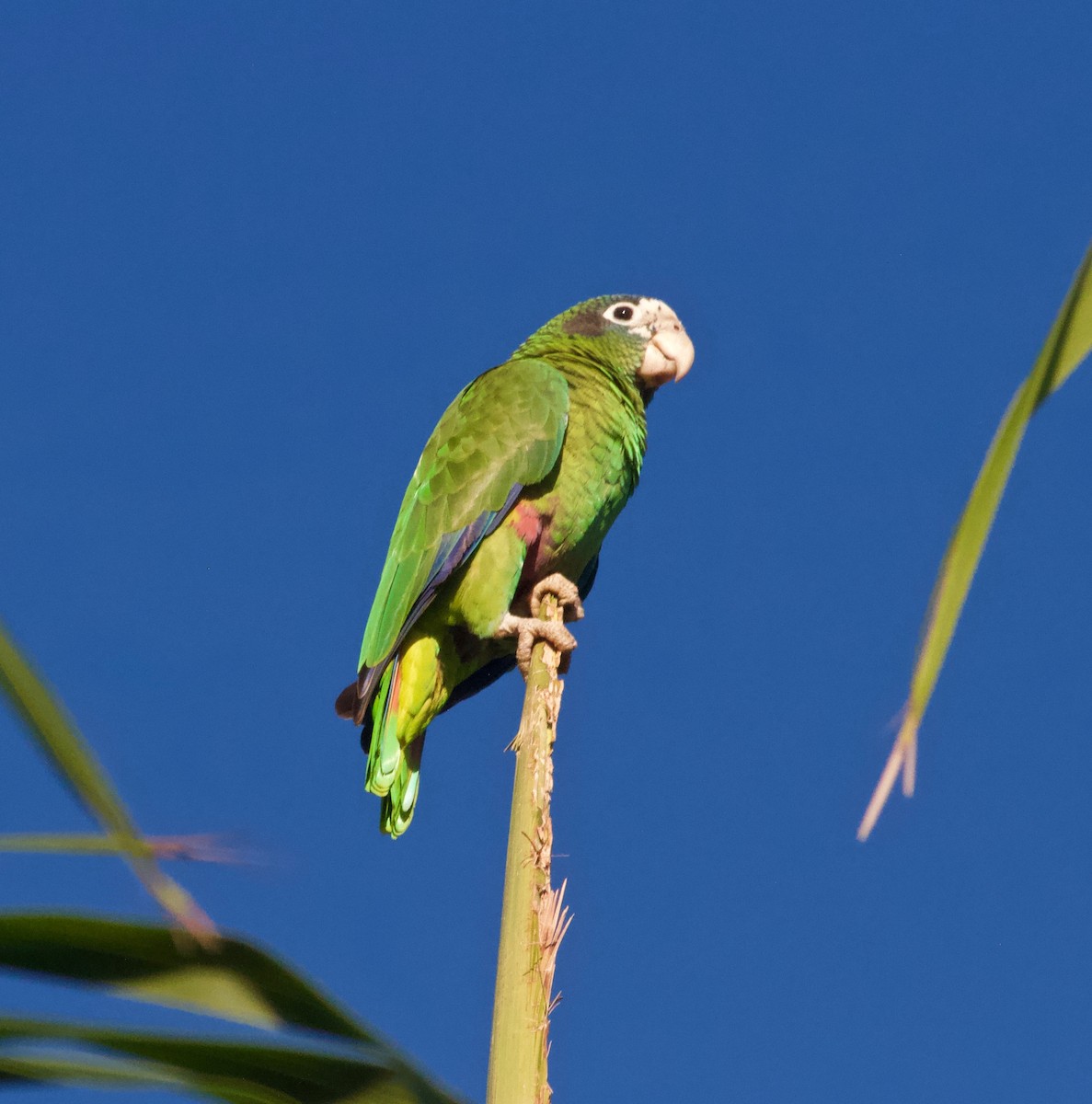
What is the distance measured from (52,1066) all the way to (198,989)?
16 cm

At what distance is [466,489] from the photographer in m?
4.03

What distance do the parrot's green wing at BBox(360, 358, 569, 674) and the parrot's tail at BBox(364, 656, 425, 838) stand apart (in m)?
0.12

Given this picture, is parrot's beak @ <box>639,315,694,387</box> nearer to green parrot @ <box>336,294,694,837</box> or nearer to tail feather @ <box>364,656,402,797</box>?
green parrot @ <box>336,294,694,837</box>

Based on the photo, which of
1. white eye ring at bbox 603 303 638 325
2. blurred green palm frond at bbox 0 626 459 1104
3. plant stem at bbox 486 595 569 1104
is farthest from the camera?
white eye ring at bbox 603 303 638 325

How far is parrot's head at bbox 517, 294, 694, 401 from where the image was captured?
15.3 feet

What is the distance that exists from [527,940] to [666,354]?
326 cm

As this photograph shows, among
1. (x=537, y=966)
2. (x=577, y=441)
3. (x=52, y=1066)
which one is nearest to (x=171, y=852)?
(x=52, y=1066)

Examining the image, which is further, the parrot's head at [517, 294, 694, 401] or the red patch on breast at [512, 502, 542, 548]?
the parrot's head at [517, 294, 694, 401]

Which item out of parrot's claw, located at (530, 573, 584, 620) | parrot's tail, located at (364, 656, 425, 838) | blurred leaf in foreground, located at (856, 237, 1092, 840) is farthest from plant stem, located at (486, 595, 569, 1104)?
parrot's tail, located at (364, 656, 425, 838)

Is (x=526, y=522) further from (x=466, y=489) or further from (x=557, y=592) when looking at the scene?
(x=557, y=592)

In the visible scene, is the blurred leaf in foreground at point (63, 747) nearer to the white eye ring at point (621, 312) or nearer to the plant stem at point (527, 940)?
the plant stem at point (527, 940)

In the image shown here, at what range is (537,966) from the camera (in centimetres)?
165

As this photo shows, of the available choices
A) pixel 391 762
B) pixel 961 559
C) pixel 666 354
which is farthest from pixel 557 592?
pixel 961 559

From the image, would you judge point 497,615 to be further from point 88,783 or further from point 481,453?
point 88,783
